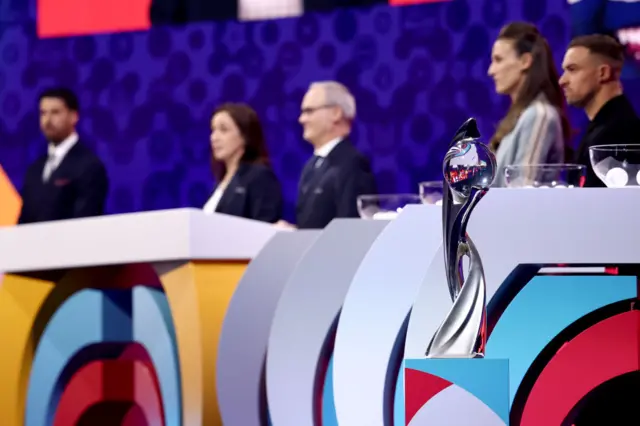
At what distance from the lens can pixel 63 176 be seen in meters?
5.55

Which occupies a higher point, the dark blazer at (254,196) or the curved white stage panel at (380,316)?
the dark blazer at (254,196)

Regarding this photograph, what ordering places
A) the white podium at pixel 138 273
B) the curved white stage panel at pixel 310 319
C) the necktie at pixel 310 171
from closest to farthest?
the curved white stage panel at pixel 310 319
the white podium at pixel 138 273
the necktie at pixel 310 171

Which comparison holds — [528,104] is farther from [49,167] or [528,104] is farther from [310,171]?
[49,167]

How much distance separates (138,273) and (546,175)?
1397mm

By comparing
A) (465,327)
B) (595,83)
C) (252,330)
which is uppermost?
(595,83)

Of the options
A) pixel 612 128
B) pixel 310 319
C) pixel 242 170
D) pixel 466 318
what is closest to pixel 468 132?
pixel 466 318

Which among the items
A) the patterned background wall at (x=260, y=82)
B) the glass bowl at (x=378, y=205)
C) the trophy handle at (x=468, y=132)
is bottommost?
the glass bowl at (x=378, y=205)

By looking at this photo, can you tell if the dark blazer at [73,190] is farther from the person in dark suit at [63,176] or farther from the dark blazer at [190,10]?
the dark blazer at [190,10]

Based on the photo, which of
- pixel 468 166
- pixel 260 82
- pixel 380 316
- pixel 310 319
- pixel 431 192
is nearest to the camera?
pixel 468 166

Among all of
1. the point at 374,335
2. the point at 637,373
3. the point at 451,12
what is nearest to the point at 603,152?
the point at 637,373

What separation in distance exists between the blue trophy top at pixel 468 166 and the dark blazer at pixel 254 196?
319 cm

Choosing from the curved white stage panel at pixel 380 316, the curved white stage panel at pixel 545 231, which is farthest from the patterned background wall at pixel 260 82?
the curved white stage panel at pixel 545 231

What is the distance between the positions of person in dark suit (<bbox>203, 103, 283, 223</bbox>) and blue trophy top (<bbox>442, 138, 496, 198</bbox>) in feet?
10.5

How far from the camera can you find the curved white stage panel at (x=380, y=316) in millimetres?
2279
